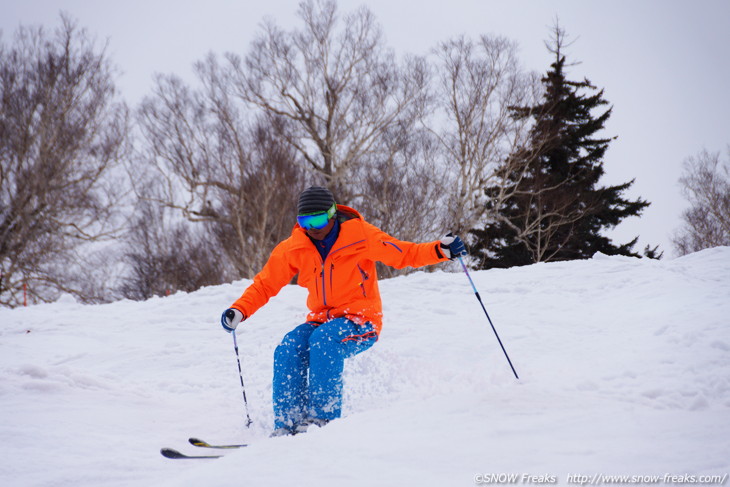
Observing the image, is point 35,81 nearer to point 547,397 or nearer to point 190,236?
point 190,236

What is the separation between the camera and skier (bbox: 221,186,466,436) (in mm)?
2963

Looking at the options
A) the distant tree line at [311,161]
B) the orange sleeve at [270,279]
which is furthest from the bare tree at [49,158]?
the orange sleeve at [270,279]

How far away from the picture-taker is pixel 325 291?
3.30m

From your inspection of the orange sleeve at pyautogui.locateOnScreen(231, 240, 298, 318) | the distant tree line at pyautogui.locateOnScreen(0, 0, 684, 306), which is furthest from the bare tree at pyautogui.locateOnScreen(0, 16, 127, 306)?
the orange sleeve at pyautogui.locateOnScreen(231, 240, 298, 318)

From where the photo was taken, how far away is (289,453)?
1.89 metres

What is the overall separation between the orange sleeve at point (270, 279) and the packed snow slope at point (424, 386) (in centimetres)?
82

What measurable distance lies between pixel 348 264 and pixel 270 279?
608 mm

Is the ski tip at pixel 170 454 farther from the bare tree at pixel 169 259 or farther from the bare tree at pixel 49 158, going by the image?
the bare tree at pixel 169 259

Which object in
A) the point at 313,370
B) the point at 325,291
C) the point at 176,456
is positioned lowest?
the point at 176,456

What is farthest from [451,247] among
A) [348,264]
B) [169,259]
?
[169,259]

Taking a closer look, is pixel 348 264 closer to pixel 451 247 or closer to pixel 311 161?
pixel 451 247

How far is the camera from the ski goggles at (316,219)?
3.15m

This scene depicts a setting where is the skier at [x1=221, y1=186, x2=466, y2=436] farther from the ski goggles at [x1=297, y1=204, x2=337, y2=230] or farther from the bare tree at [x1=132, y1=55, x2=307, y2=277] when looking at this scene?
the bare tree at [x1=132, y1=55, x2=307, y2=277]

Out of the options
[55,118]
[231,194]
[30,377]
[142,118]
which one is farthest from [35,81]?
[30,377]
